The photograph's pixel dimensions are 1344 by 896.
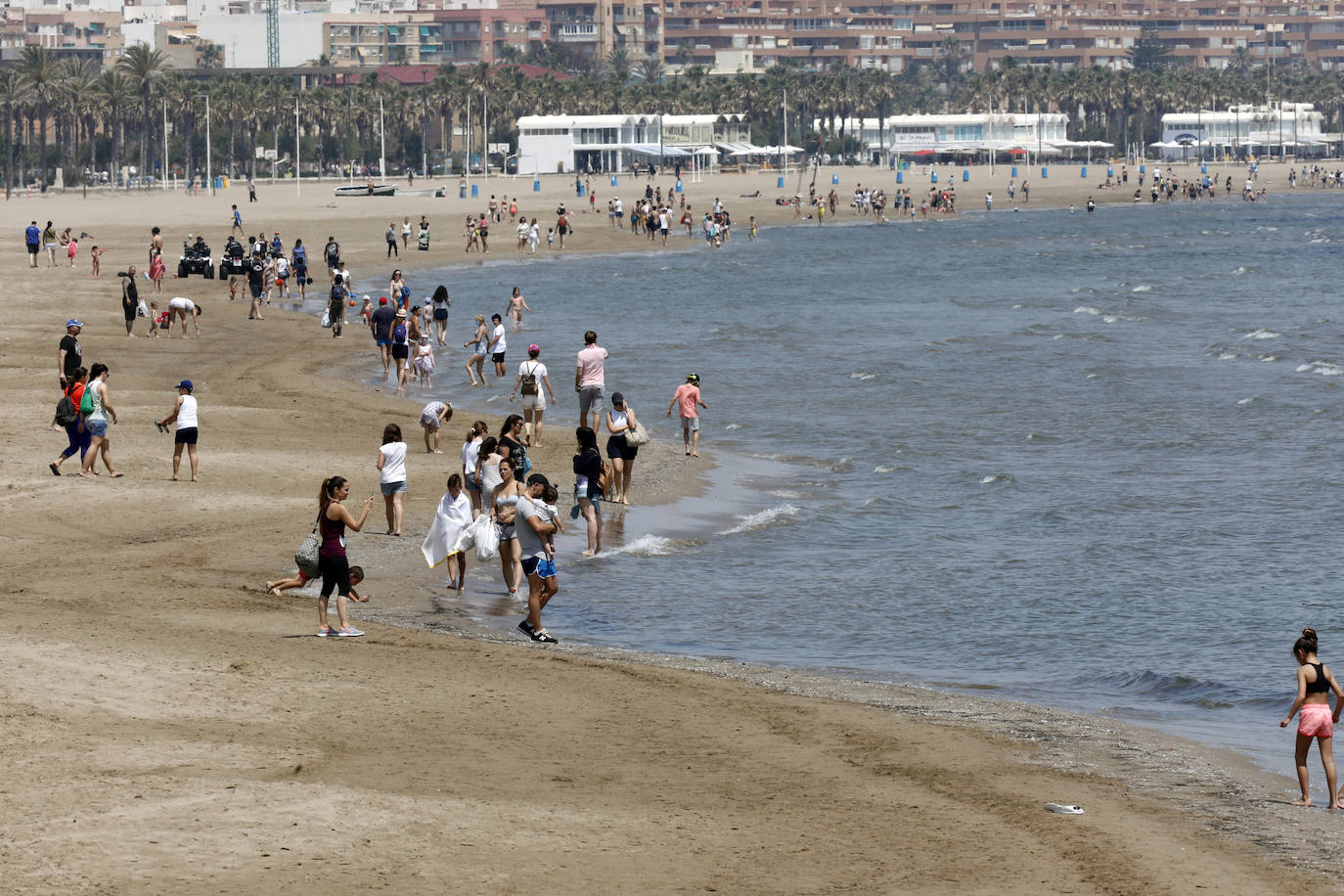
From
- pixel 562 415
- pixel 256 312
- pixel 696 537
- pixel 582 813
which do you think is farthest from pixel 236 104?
pixel 582 813

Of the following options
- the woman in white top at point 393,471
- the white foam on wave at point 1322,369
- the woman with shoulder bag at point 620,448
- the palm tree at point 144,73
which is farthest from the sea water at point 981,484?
the palm tree at point 144,73

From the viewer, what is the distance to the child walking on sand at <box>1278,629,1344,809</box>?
38.2ft

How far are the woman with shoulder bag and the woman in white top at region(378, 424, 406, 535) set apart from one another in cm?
Answer: 300

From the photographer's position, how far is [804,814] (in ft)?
35.7

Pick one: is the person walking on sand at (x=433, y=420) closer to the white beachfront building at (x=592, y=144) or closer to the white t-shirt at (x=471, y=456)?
the white t-shirt at (x=471, y=456)

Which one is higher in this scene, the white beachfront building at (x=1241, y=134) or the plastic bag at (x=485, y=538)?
the white beachfront building at (x=1241, y=134)

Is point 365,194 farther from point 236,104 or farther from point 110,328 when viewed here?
point 110,328

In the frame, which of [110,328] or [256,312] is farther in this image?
[256,312]

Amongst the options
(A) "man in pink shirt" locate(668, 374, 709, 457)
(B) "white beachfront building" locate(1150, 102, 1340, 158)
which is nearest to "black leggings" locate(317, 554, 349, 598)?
(A) "man in pink shirt" locate(668, 374, 709, 457)

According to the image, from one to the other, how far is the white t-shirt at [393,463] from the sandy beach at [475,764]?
805mm

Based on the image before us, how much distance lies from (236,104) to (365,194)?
36.2 m

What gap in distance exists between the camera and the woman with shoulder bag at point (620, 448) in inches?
834

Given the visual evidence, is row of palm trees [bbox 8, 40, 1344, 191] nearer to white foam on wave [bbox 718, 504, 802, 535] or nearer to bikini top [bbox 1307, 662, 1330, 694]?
white foam on wave [bbox 718, 504, 802, 535]

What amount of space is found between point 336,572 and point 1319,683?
25.5 feet
